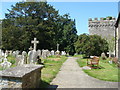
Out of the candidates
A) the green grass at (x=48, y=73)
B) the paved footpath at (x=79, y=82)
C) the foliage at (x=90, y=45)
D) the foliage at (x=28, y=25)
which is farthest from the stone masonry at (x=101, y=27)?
the paved footpath at (x=79, y=82)

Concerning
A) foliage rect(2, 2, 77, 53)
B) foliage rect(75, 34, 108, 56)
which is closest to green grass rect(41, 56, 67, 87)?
foliage rect(75, 34, 108, 56)

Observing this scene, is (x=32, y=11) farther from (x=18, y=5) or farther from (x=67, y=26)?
(x=67, y=26)

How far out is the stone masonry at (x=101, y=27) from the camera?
3703cm

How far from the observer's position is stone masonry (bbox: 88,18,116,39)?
37028 millimetres

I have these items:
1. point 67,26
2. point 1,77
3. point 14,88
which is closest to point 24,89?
point 14,88

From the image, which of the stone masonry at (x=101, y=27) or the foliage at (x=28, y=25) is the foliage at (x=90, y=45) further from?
the stone masonry at (x=101, y=27)

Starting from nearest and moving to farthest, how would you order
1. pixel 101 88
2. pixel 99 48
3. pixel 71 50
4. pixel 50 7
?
pixel 101 88 < pixel 99 48 < pixel 50 7 < pixel 71 50

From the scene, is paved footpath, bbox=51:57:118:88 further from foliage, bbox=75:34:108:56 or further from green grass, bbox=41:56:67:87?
foliage, bbox=75:34:108:56

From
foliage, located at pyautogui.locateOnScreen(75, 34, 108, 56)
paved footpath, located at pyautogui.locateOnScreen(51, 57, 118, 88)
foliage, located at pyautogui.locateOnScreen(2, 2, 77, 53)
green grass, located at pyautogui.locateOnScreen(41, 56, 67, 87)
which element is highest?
foliage, located at pyautogui.locateOnScreen(2, 2, 77, 53)

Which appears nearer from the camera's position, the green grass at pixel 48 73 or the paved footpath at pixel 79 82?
the paved footpath at pixel 79 82

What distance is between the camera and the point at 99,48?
24641 mm

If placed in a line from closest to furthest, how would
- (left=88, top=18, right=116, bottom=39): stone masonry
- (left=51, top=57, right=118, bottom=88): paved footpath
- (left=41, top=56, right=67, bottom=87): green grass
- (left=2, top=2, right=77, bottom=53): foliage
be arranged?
(left=51, top=57, right=118, bottom=88): paved footpath → (left=41, top=56, right=67, bottom=87): green grass → (left=2, top=2, right=77, bottom=53): foliage → (left=88, top=18, right=116, bottom=39): stone masonry

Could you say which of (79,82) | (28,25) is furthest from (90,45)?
(79,82)

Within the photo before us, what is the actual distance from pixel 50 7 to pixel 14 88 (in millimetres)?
35008
